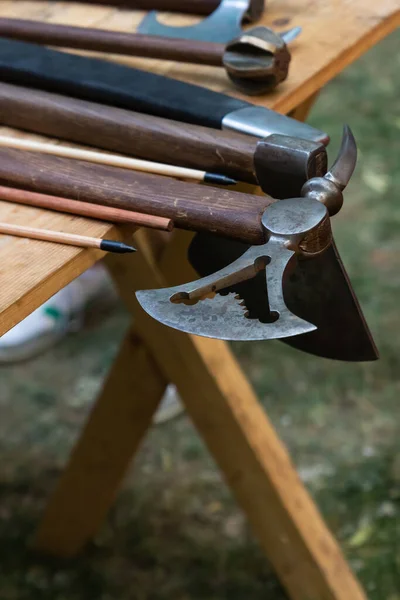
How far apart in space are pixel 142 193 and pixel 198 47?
1.01ft

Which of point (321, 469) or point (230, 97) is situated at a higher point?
point (230, 97)

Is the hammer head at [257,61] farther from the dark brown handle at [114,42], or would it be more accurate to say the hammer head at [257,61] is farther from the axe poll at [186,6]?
the axe poll at [186,6]

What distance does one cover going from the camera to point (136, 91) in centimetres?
87

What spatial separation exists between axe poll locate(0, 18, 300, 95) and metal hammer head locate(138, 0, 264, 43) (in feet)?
0.21

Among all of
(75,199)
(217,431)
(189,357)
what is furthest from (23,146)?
(217,431)

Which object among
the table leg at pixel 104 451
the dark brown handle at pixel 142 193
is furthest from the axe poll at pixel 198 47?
the table leg at pixel 104 451

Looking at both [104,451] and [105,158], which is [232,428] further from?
[105,158]

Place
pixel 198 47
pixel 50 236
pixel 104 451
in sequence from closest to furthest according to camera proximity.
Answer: pixel 50 236, pixel 198 47, pixel 104 451

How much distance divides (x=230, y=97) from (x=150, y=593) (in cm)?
93

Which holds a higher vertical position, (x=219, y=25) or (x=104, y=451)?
(x=219, y=25)

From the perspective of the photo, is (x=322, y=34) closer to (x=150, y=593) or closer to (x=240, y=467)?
(x=240, y=467)

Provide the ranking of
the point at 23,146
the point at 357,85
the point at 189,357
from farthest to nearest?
the point at 357,85
the point at 189,357
the point at 23,146

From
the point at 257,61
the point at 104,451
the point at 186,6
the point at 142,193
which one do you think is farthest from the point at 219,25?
the point at 104,451

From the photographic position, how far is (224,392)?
1.10m
